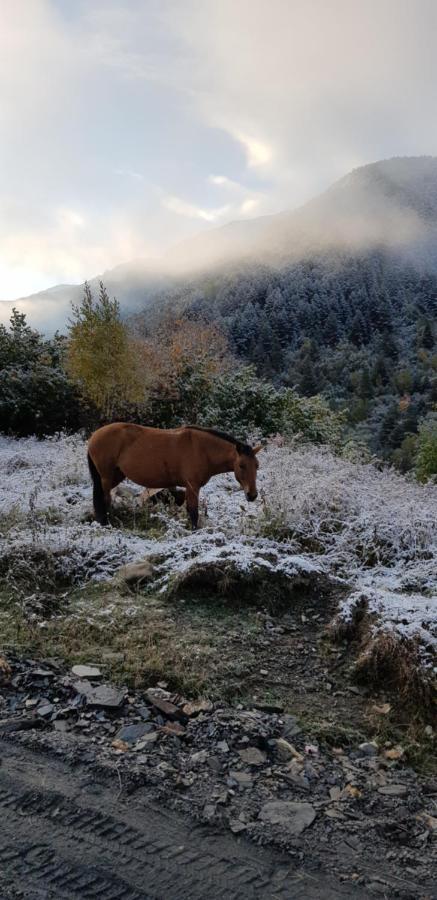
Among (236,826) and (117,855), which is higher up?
(117,855)

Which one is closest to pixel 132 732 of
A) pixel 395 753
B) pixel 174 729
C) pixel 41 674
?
pixel 174 729

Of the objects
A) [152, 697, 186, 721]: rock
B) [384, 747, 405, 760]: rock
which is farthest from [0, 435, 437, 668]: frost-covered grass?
[152, 697, 186, 721]: rock

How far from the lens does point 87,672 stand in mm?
3852

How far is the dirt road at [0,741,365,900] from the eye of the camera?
2098 millimetres

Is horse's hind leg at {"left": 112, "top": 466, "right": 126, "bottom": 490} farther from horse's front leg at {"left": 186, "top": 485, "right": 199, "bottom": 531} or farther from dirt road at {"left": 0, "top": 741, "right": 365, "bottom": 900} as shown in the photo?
dirt road at {"left": 0, "top": 741, "right": 365, "bottom": 900}

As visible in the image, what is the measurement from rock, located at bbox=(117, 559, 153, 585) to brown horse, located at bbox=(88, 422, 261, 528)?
152cm

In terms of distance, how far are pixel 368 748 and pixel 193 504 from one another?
3.90 m

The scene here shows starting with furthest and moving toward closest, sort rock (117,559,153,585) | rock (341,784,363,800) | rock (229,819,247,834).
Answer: rock (117,559,153,585) → rock (341,784,363,800) → rock (229,819,247,834)

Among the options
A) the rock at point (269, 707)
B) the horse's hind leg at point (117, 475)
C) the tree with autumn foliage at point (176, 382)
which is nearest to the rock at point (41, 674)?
the rock at point (269, 707)

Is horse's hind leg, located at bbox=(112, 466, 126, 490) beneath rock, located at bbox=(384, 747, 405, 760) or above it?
above

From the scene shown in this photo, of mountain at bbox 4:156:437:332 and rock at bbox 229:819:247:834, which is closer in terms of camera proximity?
rock at bbox 229:819:247:834

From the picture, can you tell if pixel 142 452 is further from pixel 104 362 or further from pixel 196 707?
pixel 104 362

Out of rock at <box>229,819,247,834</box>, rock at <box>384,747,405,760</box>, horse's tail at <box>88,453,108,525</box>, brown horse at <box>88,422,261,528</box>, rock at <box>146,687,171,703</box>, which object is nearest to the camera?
rock at <box>229,819,247,834</box>

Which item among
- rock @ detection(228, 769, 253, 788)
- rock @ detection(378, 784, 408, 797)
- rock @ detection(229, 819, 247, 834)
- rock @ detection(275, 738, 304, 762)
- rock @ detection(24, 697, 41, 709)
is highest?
rock @ detection(24, 697, 41, 709)
